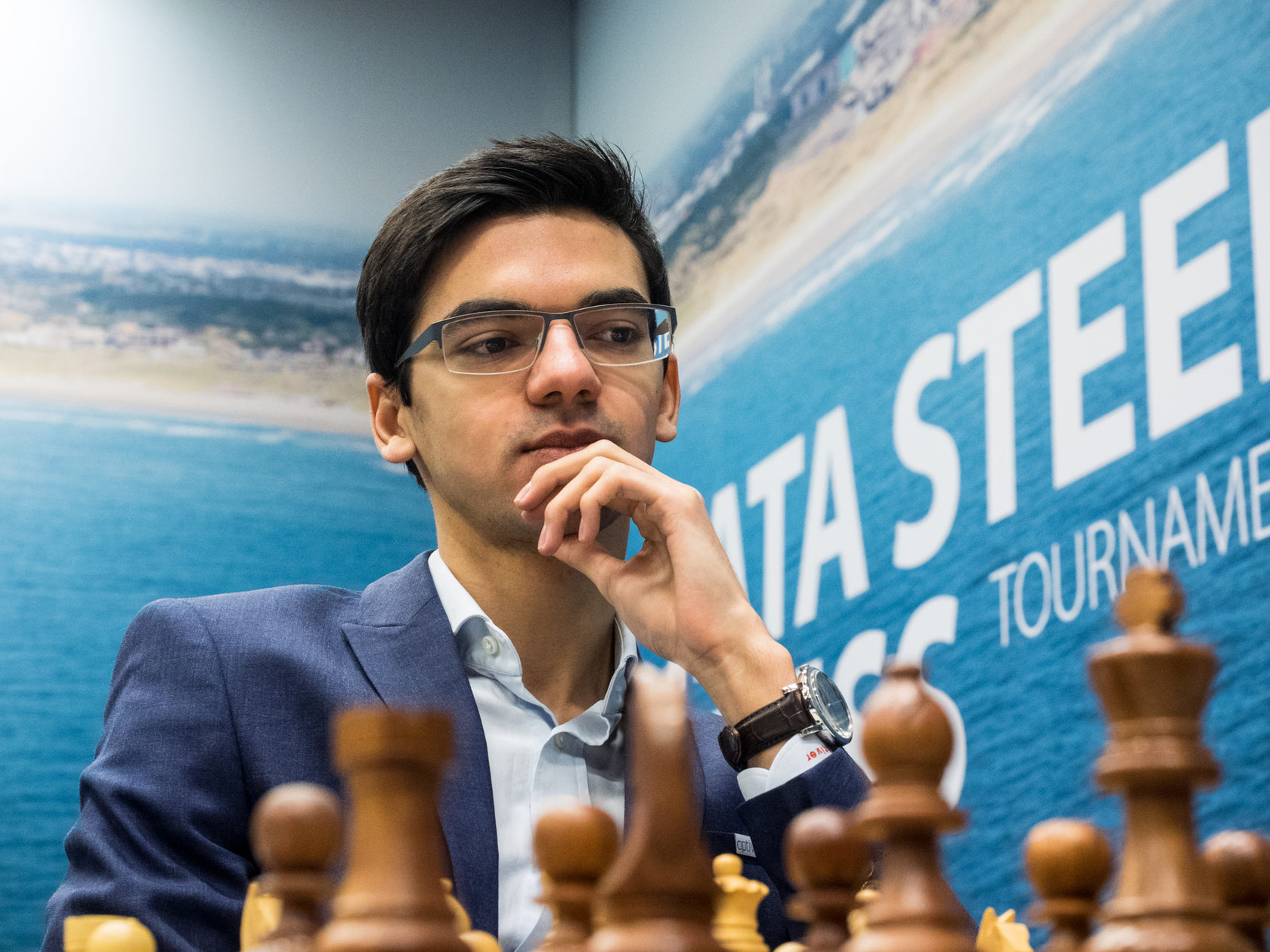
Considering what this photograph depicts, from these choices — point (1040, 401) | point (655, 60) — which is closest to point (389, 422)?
point (1040, 401)

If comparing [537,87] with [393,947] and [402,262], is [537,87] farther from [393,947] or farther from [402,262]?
[393,947]

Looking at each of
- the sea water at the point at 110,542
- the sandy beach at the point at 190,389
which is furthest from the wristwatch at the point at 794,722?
the sandy beach at the point at 190,389

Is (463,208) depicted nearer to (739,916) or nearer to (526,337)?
(526,337)

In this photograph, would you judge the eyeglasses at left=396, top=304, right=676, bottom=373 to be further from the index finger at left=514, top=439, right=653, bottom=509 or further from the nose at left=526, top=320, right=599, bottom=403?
the index finger at left=514, top=439, right=653, bottom=509

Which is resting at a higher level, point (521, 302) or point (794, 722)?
point (521, 302)

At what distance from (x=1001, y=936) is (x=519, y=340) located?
1.04 metres

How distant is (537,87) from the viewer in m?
4.86

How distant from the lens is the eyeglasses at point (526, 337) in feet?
5.03

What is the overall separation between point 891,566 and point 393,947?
225cm

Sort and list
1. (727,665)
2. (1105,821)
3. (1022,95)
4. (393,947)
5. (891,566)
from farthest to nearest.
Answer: (891,566)
(1022,95)
(1105,821)
(727,665)
(393,947)

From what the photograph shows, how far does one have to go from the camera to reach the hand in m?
1.34

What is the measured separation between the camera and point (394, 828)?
0.37 m

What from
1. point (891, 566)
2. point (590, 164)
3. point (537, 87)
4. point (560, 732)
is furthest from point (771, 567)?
point (537, 87)

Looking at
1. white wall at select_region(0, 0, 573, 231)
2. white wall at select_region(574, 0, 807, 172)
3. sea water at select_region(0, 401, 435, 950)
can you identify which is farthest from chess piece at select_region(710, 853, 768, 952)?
white wall at select_region(0, 0, 573, 231)
